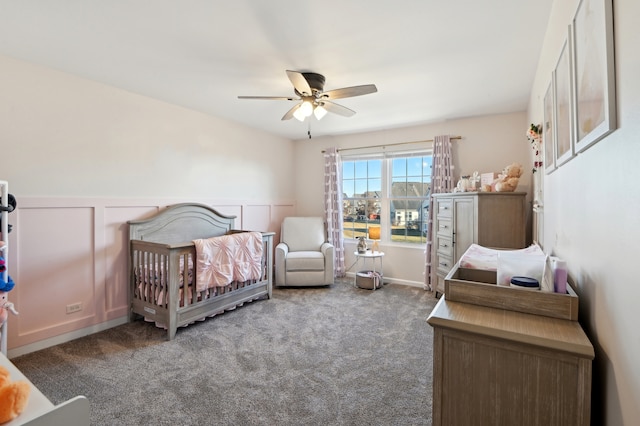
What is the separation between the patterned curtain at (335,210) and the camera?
486cm

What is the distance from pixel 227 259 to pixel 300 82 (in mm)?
1921

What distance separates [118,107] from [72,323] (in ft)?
6.81

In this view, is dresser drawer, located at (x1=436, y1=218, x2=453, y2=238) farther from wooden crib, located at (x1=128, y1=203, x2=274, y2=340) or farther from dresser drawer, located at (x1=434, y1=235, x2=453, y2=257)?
wooden crib, located at (x1=128, y1=203, x2=274, y2=340)

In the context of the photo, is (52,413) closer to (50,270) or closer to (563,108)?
(50,270)

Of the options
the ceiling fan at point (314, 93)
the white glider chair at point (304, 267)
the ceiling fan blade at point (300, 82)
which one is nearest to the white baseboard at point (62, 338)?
the white glider chair at point (304, 267)

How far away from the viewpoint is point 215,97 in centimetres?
318

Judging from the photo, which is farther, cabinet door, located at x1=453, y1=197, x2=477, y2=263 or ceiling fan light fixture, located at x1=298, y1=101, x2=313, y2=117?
cabinet door, located at x1=453, y1=197, x2=477, y2=263

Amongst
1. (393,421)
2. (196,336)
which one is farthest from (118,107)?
(393,421)

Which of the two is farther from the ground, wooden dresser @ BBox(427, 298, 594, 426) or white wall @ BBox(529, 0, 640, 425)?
white wall @ BBox(529, 0, 640, 425)

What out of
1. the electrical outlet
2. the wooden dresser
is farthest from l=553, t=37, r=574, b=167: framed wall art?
the electrical outlet

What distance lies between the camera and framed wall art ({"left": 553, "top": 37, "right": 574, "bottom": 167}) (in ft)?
4.28

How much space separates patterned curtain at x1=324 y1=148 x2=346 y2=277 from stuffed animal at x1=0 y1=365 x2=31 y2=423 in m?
4.10

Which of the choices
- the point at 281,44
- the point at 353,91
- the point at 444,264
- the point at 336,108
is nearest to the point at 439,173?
the point at 444,264

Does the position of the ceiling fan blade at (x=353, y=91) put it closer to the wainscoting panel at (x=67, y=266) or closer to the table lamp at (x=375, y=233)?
the wainscoting panel at (x=67, y=266)
